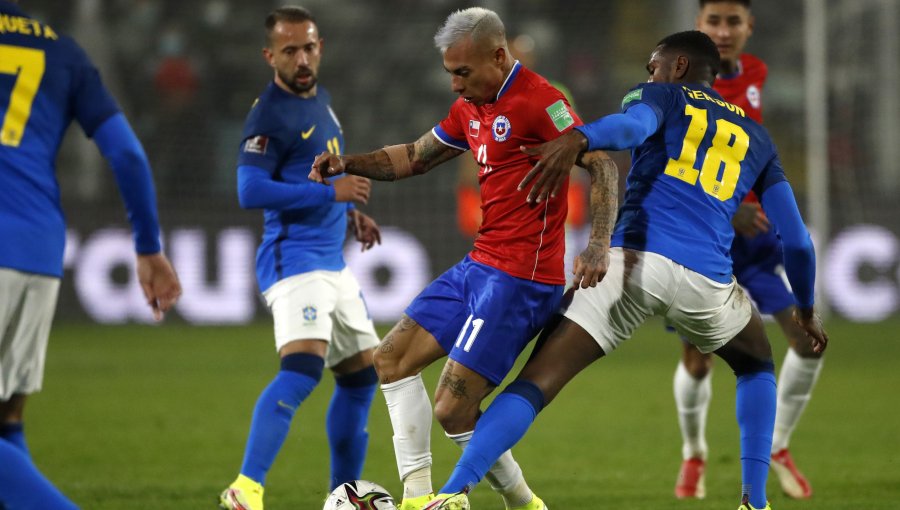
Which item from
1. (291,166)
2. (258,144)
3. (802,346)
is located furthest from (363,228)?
(802,346)

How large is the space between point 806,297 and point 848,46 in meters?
12.1

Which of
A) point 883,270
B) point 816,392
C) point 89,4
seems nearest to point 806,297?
point 816,392

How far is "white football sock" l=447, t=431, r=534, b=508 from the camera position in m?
4.79

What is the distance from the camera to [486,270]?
480cm

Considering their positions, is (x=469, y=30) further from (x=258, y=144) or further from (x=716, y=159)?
(x=258, y=144)

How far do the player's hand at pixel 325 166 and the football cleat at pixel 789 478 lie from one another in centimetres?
295

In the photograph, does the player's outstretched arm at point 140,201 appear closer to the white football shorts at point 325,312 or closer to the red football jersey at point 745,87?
the white football shorts at point 325,312

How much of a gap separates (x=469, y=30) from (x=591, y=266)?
3.57ft

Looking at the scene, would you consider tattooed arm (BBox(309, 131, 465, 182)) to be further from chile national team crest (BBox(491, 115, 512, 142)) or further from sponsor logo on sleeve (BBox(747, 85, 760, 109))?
sponsor logo on sleeve (BBox(747, 85, 760, 109))

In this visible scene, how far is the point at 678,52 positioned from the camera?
4820 millimetres

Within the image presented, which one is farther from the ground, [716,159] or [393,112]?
[716,159]

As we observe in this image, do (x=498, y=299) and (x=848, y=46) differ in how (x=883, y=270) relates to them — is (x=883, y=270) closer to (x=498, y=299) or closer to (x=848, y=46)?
(x=848, y=46)

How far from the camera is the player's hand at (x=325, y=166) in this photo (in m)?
4.76

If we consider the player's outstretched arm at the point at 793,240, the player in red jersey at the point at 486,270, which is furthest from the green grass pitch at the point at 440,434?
the player's outstretched arm at the point at 793,240
